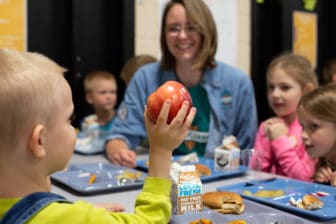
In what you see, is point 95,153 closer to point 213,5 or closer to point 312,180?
point 312,180

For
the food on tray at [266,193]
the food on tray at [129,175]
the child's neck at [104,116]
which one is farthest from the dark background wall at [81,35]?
the food on tray at [266,193]

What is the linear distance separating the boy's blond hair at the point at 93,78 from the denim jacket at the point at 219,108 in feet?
A: 2.52

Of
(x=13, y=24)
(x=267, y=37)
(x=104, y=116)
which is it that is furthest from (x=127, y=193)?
(x=267, y=37)

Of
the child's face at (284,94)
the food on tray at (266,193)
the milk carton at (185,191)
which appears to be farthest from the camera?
the child's face at (284,94)

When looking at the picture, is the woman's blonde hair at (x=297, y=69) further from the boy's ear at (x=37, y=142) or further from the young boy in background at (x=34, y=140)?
the boy's ear at (x=37, y=142)

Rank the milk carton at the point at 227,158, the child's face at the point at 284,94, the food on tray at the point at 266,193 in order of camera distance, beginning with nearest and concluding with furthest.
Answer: the food on tray at the point at 266,193 < the milk carton at the point at 227,158 < the child's face at the point at 284,94

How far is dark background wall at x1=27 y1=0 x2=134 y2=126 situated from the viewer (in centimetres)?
312

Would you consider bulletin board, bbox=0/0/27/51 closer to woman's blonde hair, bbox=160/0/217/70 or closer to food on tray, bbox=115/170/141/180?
woman's blonde hair, bbox=160/0/217/70

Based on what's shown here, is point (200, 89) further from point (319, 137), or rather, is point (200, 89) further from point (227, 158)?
point (319, 137)

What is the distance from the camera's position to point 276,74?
2.32 metres

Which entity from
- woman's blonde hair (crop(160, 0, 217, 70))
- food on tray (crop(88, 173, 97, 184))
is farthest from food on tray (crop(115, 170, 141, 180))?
woman's blonde hair (crop(160, 0, 217, 70))

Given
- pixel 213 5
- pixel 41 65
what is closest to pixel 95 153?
pixel 41 65

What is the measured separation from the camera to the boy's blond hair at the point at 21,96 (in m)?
0.85

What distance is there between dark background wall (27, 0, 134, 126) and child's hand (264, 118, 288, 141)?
1.50 metres
